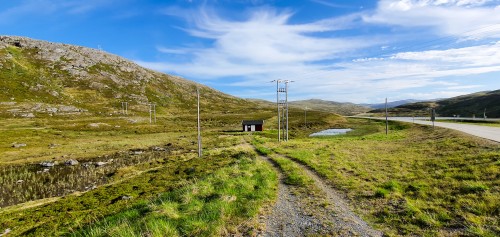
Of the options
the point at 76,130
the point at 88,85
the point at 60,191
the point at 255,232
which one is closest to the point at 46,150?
the point at 60,191

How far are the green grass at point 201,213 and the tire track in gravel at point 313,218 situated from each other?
104 centimetres

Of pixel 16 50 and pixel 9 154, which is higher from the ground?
pixel 16 50

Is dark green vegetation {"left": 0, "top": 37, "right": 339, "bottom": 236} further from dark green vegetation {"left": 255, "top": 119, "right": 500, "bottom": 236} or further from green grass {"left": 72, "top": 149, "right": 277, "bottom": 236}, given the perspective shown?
dark green vegetation {"left": 255, "top": 119, "right": 500, "bottom": 236}

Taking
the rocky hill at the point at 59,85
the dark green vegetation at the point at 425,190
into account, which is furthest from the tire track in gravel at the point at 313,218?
the rocky hill at the point at 59,85

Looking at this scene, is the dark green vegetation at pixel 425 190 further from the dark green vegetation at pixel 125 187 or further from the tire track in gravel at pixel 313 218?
the dark green vegetation at pixel 125 187

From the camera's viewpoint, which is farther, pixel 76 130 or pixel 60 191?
pixel 76 130

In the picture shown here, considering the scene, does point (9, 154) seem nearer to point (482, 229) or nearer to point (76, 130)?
point (76, 130)

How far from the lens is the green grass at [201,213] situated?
10805mm

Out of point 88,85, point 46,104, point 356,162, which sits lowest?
point 356,162

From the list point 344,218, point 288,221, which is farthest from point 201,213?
point 344,218

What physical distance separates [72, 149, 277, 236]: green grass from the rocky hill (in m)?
122

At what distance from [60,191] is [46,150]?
29.0 metres

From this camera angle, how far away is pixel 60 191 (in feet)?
86.3

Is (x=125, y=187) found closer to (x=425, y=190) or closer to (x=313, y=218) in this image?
(x=313, y=218)
